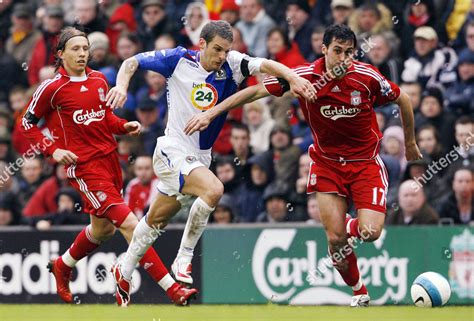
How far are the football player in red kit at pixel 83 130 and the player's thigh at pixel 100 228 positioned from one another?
1 cm

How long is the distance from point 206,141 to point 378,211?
68.7 inches

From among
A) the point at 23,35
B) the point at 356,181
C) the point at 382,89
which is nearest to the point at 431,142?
the point at 356,181

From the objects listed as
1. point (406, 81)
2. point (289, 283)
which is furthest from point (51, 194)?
point (406, 81)

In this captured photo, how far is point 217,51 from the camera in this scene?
38.5 feet

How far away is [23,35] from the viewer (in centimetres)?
1956

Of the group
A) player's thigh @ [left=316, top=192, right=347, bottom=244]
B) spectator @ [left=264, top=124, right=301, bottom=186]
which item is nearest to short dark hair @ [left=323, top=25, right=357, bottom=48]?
player's thigh @ [left=316, top=192, right=347, bottom=244]

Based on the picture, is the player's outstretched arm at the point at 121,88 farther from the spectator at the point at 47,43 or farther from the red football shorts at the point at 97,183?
the spectator at the point at 47,43

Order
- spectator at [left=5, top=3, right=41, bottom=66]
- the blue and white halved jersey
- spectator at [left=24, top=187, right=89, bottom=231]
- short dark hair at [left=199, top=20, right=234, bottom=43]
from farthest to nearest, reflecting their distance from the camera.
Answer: spectator at [left=5, top=3, right=41, bottom=66]
spectator at [left=24, top=187, right=89, bottom=231]
the blue and white halved jersey
short dark hair at [left=199, top=20, right=234, bottom=43]

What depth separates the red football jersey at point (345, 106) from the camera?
38.7 feet

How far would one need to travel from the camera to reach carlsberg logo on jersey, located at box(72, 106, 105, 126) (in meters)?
12.6

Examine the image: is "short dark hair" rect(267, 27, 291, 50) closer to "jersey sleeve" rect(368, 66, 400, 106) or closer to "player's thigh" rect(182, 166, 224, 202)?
"jersey sleeve" rect(368, 66, 400, 106)

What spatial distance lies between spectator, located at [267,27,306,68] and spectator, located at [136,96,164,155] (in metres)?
1.74

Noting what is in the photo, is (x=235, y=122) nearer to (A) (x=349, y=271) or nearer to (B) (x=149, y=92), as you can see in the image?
(B) (x=149, y=92)

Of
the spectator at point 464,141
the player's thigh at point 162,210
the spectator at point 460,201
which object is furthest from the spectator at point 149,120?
the player's thigh at point 162,210
